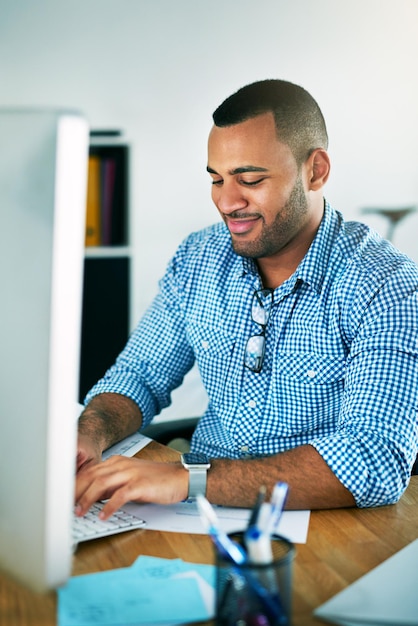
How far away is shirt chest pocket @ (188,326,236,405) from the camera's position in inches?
69.5

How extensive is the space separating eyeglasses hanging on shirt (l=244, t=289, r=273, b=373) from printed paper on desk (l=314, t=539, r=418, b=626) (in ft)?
2.29

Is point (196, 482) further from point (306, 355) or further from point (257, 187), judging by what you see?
point (257, 187)

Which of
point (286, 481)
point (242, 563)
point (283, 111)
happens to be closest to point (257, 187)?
point (283, 111)

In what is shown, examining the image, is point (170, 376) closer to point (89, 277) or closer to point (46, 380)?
point (46, 380)

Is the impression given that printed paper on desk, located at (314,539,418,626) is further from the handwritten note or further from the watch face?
the watch face

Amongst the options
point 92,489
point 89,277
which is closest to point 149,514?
point 92,489

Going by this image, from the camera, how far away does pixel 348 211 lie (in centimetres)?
417

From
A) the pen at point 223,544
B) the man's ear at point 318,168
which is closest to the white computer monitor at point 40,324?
the pen at point 223,544

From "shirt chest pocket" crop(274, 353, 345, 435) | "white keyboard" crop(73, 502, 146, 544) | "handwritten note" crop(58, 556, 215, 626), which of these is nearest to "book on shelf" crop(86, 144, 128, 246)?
"shirt chest pocket" crop(274, 353, 345, 435)

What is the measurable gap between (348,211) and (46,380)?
352 cm

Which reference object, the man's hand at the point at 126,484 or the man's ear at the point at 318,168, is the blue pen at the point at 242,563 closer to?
the man's hand at the point at 126,484

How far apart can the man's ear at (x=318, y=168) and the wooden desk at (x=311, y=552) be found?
2.57ft

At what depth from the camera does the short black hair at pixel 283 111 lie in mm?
1686

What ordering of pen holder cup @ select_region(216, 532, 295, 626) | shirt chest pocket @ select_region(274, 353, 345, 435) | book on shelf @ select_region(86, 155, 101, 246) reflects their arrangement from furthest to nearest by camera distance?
1. book on shelf @ select_region(86, 155, 101, 246)
2. shirt chest pocket @ select_region(274, 353, 345, 435)
3. pen holder cup @ select_region(216, 532, 295, 626)
